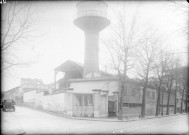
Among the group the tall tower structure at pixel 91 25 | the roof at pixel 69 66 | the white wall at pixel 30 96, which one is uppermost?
the tall tower structure at pixel 91 25

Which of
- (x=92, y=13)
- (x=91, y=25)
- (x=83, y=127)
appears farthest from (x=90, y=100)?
(x=92, y=13)

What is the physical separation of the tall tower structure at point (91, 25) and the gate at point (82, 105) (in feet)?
38.8

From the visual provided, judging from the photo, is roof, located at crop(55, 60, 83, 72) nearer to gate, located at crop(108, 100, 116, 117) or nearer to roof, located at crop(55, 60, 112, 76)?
roof, located at crop(55, 60, 112, 76)

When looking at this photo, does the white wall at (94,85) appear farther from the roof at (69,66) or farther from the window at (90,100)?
the roof at (69,66)

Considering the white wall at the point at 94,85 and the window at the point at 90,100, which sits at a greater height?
the white wall at the point at 94,85

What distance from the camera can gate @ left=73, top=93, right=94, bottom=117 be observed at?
83.0 feet

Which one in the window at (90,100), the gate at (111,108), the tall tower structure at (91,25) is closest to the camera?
the window at (90,100)

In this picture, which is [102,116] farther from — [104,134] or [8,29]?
[8,29]

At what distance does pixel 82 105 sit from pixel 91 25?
18.0m

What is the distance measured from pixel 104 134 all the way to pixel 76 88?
21266 mm

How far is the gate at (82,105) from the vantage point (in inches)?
996

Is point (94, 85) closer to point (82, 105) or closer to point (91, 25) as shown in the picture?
point (82, 105)

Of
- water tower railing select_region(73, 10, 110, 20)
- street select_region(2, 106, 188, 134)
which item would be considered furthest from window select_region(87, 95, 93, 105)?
water tower railing select_region(73, 10, 110, 20)

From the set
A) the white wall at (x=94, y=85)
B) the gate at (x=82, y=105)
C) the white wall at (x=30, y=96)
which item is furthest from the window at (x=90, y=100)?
the white wall at (x=30, y=96)
